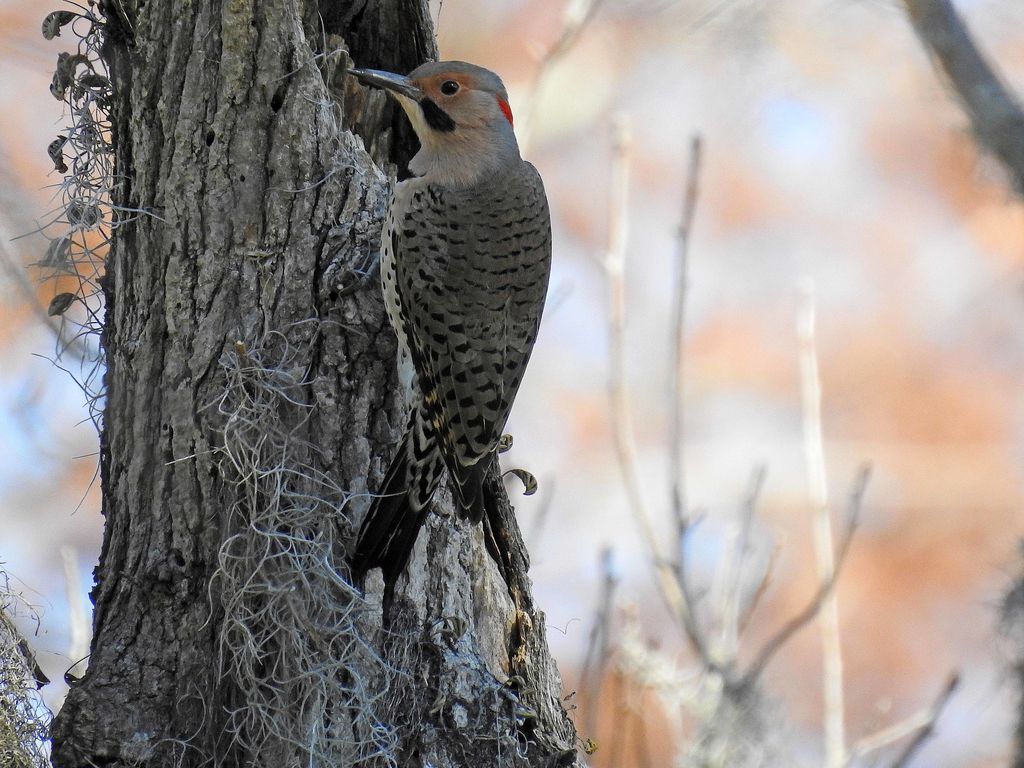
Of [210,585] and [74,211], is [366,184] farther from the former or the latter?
[210,585]

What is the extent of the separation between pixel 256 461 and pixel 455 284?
738 millimetres

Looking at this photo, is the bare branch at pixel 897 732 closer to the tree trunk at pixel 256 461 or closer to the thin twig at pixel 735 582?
the thin twig at pixel 735 582

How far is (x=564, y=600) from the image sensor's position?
728 cm

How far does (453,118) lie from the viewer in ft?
11.2

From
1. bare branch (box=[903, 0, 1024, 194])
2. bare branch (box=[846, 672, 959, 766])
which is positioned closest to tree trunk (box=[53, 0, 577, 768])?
bare branch (box=[846, 672, 959, 766])

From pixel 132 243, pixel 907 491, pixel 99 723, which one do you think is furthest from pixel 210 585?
pixel 907 491

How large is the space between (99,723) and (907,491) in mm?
6681

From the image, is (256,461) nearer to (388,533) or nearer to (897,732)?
(388,533)

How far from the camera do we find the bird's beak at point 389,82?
126 inches

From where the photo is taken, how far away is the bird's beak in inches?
126

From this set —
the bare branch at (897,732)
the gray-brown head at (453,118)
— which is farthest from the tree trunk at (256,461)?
the bare branch at (897,732)

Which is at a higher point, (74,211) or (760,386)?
(760,386)

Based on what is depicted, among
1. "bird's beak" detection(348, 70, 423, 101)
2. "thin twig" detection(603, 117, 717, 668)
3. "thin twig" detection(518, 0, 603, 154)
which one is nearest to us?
"bird's beak" detection(348, 70, 423, 101)

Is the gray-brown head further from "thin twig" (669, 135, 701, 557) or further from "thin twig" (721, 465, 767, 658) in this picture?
"thin twig" (721, 465, 767, 658)
